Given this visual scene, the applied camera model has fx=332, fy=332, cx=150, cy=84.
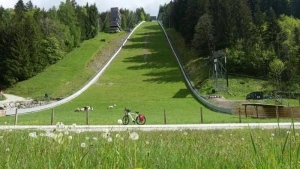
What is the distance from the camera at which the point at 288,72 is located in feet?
167

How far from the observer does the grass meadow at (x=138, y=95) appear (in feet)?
A: 90.9

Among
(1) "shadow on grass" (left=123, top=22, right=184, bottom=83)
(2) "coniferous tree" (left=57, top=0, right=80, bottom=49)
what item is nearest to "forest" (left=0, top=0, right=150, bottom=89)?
(2) "coniferous tree" (left=57, top=0, right=80, bottom=49)

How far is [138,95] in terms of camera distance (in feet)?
152

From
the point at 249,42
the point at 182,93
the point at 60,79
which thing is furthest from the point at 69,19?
the point at 182,93

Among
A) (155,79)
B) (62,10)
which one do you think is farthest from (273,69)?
(62,10)

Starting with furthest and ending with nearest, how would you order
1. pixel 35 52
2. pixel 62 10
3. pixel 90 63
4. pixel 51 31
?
pixel 62 10 → pixel 51 31 → pixel 90 63 → pixel 35 52

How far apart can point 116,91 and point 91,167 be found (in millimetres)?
46759

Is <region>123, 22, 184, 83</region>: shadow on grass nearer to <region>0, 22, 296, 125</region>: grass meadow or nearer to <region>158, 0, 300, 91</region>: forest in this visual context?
<region>0, 22, 296, 125</region>: grass meadow

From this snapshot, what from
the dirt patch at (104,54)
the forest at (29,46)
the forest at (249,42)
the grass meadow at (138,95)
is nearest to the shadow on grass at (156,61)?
the grass meadow at (138,95)

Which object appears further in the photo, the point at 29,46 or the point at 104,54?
the point at 104,54

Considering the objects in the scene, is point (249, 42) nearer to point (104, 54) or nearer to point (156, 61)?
point (156, 61)

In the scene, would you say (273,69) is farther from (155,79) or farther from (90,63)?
(90,63)

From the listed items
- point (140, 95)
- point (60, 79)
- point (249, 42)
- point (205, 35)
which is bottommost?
point (140, 95)

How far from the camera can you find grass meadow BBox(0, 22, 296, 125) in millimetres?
27720
